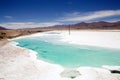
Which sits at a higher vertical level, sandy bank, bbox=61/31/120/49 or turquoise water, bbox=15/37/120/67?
sandy bank, bbox=61/31/120/49

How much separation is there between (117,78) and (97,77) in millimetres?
882

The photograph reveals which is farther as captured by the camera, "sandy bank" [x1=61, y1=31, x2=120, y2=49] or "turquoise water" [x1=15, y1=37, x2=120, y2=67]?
"sandy bank" [x1=61, y1=31, x2=120, y2=49]

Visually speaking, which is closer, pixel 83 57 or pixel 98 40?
pixel 83 57

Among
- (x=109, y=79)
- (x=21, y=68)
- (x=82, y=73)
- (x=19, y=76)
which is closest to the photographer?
(x=109, y=79)

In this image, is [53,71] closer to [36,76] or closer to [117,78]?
[36,76]

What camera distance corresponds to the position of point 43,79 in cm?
657

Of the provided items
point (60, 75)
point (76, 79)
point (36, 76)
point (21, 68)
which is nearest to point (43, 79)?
point (36, 76)

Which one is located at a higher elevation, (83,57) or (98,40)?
(98,40)

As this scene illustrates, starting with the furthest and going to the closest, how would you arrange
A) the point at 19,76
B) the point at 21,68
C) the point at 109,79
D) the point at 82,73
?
the point at 21,68
the point at 82,73
the point at 19,76
the point at 109,79

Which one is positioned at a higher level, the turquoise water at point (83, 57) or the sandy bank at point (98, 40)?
the sandy bank at point (98, 40)

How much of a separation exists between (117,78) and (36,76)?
3.80 metres

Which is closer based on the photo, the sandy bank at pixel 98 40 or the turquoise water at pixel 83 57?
the turquoise water at pixel 83 57

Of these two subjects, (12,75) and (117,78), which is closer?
(117,78)

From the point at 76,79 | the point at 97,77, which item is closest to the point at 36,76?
the point at 76,79
